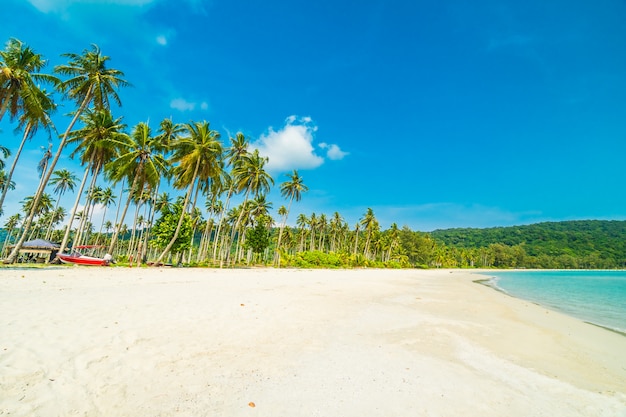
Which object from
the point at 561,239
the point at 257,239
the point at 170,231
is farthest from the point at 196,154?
the point at 561,239

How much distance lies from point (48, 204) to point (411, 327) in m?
75.0

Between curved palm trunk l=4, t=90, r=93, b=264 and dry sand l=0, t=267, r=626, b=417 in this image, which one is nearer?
dry sand l=0, t=267, r=626, b=417

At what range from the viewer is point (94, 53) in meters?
22.4

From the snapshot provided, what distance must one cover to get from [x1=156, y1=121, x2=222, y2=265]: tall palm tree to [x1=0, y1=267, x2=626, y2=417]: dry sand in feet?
68.2

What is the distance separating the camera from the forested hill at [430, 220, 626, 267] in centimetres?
12669

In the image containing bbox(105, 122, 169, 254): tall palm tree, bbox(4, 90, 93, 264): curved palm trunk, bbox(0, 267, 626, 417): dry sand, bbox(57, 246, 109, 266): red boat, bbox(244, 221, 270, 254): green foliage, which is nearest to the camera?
bbox(0, 267, 626, 417): dry sand

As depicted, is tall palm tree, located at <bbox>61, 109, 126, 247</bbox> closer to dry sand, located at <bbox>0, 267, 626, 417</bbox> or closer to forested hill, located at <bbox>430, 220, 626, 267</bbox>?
dry sand, located at <bbox>0, 267, 626, 417</bbox>

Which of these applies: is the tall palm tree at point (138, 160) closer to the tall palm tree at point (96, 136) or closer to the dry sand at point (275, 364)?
the tall palm tree at point (96, 136)

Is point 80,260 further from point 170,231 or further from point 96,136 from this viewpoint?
point 96,136

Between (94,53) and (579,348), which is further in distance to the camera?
(94,53)

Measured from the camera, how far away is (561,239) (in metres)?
142

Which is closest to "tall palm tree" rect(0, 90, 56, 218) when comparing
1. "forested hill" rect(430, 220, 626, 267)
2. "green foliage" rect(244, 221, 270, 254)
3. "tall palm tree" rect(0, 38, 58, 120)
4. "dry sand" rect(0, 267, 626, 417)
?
"tall palm tree" rect(0, 38, 58, 120)

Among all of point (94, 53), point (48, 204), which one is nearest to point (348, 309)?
point (94, 53)

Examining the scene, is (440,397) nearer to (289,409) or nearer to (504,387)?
(504,387)
